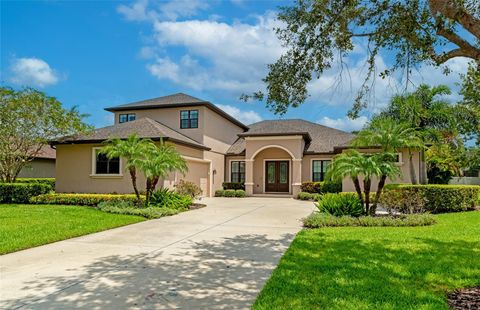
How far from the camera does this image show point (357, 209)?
12.5 m

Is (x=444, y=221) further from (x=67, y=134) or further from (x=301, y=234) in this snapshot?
(x=67, y=134)

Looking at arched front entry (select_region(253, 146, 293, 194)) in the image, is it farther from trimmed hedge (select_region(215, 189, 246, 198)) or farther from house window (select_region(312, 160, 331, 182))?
trimmed hedge (select_region(215, 189, 246, 198))

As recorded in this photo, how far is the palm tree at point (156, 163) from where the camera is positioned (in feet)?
47.9

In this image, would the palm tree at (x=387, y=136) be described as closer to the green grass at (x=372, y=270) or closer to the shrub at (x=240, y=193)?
the green grass at (x=372, y=270)

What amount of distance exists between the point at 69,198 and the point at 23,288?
13.6 meters

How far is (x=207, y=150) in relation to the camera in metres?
24.8

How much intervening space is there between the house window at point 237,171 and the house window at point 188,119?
564 centimetres

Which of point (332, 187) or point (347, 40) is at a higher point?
point (347, 40)

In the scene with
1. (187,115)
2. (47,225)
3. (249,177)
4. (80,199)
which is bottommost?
(47,225)

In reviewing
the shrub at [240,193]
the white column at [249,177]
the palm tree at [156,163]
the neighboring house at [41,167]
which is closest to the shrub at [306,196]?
the white column at [249,177]

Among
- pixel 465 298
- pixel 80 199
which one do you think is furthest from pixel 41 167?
pixel 465 298

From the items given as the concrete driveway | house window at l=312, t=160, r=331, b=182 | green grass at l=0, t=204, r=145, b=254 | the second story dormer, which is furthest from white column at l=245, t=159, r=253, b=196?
the concrete driveway

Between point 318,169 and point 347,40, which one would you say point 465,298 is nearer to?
point 347,40

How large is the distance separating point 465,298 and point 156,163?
12.3 meters
